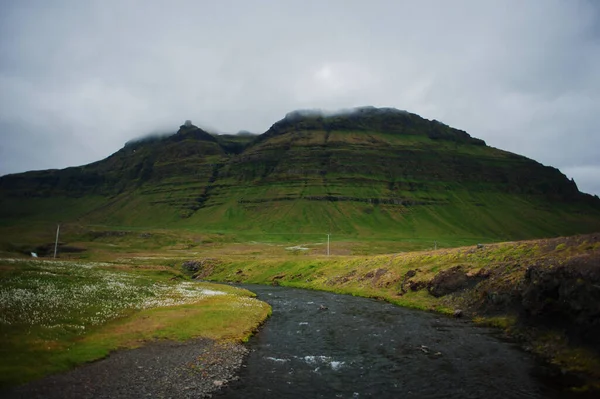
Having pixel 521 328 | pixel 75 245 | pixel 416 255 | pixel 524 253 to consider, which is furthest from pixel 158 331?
pixel 75 245

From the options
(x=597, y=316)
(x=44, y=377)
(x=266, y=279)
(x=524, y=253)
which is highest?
(x=524, y=253)

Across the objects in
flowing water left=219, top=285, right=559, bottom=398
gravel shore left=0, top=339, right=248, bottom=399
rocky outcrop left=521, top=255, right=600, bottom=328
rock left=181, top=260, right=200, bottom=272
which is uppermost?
rocky outcrop left=521, top=255, right=600, bottom=328

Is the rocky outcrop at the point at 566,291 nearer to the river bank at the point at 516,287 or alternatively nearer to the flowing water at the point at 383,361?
the river bank at the point at 516,287

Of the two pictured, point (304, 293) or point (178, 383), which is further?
point (304, 293)

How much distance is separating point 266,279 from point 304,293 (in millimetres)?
25677

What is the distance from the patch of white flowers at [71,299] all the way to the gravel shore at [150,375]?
8.91 meters

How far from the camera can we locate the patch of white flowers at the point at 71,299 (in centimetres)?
3325

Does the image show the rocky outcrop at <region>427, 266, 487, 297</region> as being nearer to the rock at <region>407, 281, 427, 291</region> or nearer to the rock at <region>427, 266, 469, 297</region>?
the rock at <region>427, 266, 469, 297</region>

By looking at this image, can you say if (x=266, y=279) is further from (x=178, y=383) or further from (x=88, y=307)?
(x=178, y=383)

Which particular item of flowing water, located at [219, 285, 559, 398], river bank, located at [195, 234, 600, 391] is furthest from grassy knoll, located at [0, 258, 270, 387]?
river bank, located at [195, 234, 600, 391]

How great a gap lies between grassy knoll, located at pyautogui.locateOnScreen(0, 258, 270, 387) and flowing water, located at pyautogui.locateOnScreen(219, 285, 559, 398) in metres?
6.57

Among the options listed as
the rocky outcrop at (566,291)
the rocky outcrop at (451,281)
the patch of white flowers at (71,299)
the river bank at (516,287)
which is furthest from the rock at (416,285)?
the patch of white flowers at (71,299)

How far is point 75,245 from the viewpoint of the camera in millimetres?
170125

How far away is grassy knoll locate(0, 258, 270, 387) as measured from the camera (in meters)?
26.1
